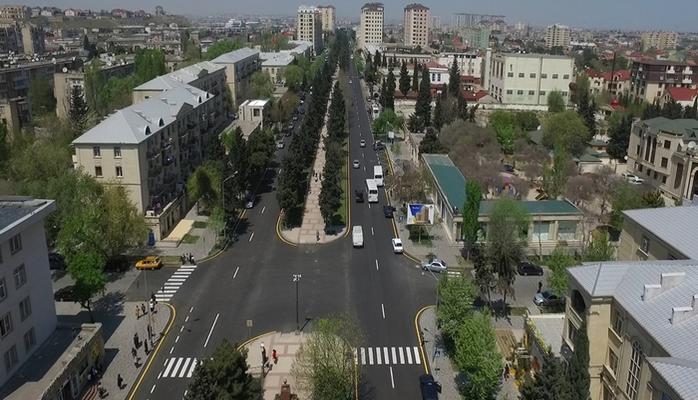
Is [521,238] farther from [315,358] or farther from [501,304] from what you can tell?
[315,358]

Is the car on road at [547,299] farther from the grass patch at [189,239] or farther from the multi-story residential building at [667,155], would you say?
the grass patch at [189,239]

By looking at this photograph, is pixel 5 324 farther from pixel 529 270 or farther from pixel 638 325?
pixel 529 270

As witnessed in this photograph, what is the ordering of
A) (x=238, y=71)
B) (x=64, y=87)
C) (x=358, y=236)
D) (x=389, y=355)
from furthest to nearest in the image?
(x=238, y=71)
(x=64, y=87)
(x=358, y=236)
(x=389, y=355)

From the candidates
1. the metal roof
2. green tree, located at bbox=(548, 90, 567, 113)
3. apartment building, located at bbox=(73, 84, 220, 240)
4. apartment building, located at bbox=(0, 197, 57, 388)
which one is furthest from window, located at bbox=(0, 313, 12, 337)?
green tree, located at bbox=(548, 90, 567, 113)

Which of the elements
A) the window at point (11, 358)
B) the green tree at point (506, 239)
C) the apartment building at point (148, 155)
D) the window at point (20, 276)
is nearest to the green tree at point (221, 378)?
the window at point (11, 358)

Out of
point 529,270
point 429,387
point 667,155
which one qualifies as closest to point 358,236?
point 529,270

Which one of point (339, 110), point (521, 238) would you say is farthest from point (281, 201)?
point (339, 110)
